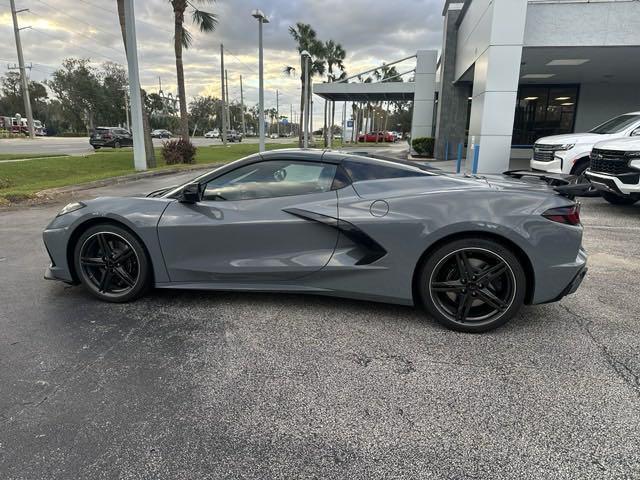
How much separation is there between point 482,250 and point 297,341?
4.90 ft

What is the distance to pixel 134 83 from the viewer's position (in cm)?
1502

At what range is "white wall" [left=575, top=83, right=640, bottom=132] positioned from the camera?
20.1 metres

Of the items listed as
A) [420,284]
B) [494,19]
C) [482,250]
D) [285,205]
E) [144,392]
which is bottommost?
[144,392]

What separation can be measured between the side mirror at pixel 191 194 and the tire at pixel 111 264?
0.56 m

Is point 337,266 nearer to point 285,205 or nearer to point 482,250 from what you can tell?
point 285,205

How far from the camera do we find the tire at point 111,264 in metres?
3.79

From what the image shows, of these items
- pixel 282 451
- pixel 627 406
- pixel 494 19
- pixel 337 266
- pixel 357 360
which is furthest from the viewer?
pixel 494 19

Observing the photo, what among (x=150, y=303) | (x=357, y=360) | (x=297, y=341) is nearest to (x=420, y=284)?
(x=357, y=360)

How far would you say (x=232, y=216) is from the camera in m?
3.61

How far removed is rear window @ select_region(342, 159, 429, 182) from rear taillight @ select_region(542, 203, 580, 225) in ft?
3.19

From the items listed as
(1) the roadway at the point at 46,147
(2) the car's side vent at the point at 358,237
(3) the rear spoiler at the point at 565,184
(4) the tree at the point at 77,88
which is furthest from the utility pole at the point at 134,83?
(4) the tree at the point at 77,88

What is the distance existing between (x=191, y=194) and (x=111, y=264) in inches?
38.1

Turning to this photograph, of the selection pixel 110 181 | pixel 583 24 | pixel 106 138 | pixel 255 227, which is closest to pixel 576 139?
pixel 583 24

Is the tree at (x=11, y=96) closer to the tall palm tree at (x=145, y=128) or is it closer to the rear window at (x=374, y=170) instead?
the tall palm tree at (x=145, y=128)
